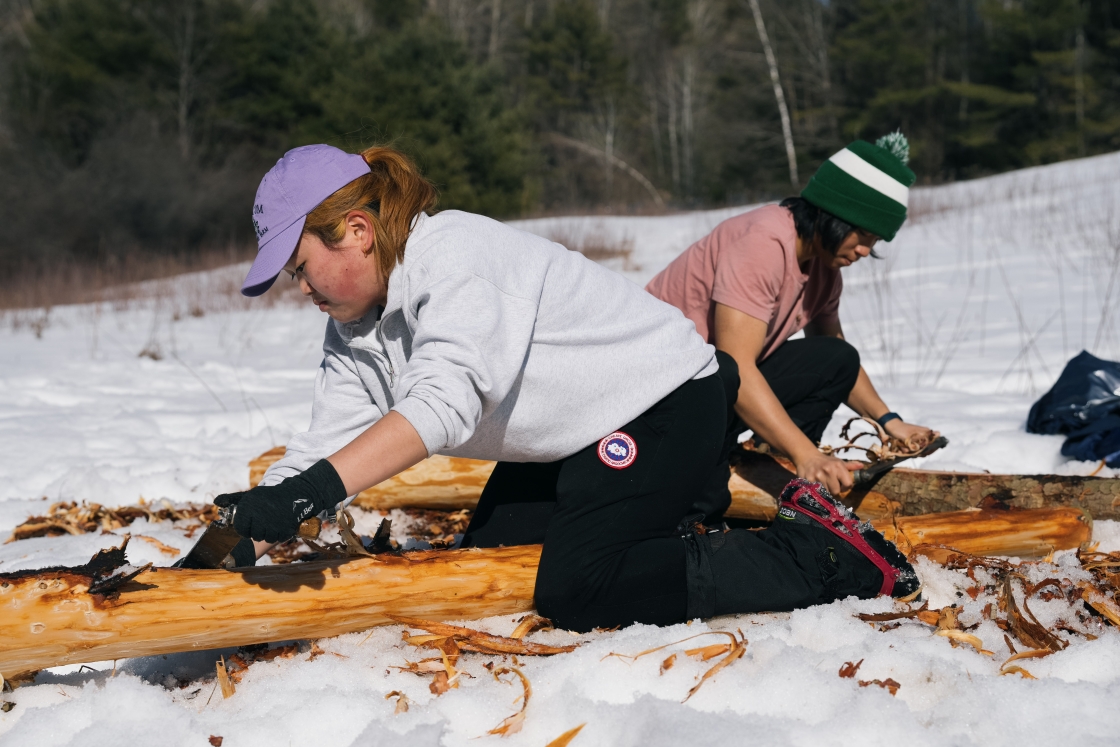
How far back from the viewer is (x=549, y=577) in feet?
7.09

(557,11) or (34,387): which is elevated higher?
(557,11)

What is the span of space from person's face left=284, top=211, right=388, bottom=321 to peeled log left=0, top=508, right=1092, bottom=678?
0.64 meters

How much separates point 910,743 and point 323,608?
4.11 ft

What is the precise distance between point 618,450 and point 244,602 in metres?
0.96

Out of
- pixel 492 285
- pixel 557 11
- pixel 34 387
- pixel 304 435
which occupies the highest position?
pixel 557 11

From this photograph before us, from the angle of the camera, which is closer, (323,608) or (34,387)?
(323,608)

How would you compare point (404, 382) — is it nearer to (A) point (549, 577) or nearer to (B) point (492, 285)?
(B) point (492, 285)

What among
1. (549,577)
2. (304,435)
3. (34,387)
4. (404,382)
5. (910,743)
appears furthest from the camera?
(34,387)

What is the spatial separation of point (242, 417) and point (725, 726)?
3.61m

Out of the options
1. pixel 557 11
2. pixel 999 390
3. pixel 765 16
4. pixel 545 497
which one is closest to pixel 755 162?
pixel 765 16

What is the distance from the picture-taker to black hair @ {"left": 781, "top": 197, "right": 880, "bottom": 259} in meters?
2.87

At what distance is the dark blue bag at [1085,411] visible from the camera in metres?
3.40

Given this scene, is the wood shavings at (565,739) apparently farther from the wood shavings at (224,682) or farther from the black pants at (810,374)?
the black pants at (810,374)

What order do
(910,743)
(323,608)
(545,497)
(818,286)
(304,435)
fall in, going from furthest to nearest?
(818,286) < (545,497) < (304,435) < (323,608) < (910,743)
